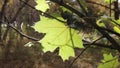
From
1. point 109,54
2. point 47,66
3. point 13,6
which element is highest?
point 109,54

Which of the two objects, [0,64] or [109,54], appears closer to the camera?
[109,54]

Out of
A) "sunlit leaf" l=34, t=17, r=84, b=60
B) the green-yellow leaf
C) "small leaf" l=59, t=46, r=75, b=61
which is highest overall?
"sunlit leaf" l=34, t=17, r=84, b=60

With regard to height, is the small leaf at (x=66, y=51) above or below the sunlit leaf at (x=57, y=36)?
below

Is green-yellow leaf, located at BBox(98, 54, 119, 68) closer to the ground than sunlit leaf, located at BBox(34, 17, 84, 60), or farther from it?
closer to the ground

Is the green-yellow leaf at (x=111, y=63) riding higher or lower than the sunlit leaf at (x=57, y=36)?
lower

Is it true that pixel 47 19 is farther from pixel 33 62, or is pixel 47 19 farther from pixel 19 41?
pixel 19 41

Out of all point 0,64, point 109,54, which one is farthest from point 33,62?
point 109,54

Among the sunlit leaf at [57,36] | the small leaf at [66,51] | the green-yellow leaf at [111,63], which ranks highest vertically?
the sunlit leaf at [57,36]

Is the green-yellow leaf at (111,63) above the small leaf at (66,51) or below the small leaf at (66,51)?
below
